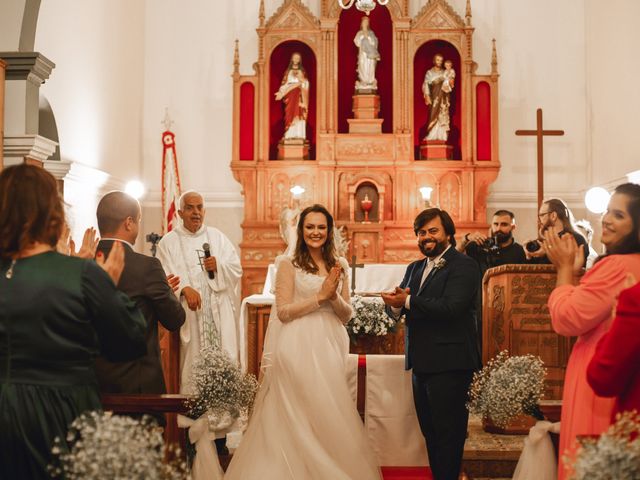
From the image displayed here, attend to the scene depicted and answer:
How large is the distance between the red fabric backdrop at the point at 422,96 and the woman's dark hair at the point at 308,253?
682 centimetres

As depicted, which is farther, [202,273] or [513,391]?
[202,273]

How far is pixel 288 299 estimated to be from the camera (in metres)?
4.47

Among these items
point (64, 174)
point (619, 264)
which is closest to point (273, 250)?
point (64, 174)

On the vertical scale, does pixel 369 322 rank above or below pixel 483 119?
below

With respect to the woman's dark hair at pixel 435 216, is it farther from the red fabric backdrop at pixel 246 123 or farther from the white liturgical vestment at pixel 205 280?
the red fabric backdrop at pixel 246 123

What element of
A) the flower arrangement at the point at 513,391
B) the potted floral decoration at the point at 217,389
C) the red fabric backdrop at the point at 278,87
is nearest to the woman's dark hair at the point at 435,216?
the flower arrangement at the point at 513,391

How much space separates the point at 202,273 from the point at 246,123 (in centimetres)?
537

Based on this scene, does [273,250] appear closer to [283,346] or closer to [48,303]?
[283,346]

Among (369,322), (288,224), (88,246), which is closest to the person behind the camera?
(88,246)

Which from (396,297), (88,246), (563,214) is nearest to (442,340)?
(396,297)

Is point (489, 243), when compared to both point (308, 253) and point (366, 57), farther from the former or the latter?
point (366, 57)

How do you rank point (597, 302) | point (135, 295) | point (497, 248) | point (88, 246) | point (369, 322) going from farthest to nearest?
point (497, 248)
point (369, 322)
point (135, 295)
point (88, 246)
point (597, 302)

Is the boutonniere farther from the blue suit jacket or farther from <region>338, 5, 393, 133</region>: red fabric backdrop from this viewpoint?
<region>338, 5, 393, 133</region>: red fabric backdrop

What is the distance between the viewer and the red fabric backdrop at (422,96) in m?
11.1
